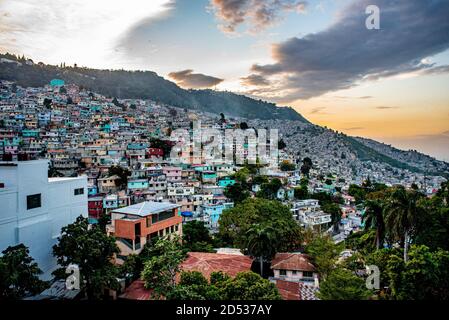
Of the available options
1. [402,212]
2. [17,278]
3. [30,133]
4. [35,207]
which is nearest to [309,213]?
[402,212]

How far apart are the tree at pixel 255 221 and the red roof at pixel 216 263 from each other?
2328 mm

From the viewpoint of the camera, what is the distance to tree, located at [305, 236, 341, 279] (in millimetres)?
8938

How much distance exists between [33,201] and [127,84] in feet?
202

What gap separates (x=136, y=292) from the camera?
845 cm

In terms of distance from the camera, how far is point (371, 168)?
58.7 metres

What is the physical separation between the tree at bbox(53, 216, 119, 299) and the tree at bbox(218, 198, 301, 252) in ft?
21.1

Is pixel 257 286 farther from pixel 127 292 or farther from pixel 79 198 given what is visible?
pixel 79 198

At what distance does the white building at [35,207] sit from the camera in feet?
23.6

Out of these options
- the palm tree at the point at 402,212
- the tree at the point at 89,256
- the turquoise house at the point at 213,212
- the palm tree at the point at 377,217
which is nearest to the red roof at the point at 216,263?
the tree at the point at 89,256

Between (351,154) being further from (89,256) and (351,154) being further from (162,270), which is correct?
(89,256)

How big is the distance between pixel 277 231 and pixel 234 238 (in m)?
3.60

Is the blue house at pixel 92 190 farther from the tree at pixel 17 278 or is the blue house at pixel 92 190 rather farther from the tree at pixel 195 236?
the tree at pixel 17 278

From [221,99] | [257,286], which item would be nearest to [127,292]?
[257,286]
